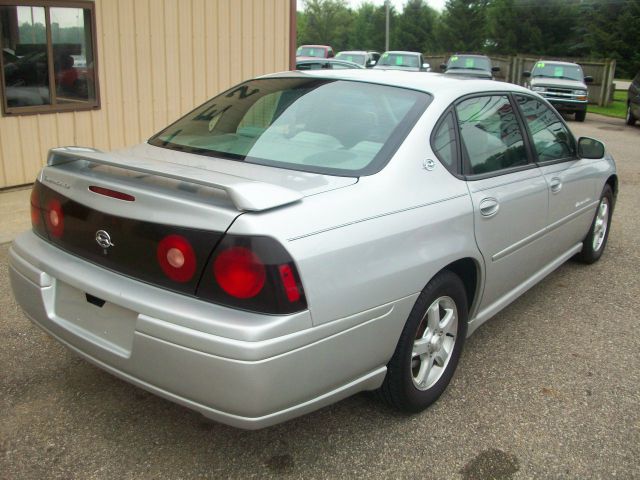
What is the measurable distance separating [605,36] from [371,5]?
46.6 metres

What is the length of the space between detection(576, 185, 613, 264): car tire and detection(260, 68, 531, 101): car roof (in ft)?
6.30

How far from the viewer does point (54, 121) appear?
295 inches

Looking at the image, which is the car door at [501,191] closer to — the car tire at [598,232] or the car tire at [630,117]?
the car tire at [598,232]

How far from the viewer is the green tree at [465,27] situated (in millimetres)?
56281

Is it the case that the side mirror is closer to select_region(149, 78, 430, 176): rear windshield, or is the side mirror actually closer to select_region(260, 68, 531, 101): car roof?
select_region(260, 68, 531, 101): car roof

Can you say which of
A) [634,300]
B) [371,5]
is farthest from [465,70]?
[371,5]

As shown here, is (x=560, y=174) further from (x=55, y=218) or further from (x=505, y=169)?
(x=55, y=218)

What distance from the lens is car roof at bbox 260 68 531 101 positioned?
339cm

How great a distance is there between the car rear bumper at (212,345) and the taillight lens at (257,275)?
48 millimetres

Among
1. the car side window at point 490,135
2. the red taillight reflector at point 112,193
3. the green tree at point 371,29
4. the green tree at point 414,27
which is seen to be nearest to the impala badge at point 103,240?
the red taillight reflector at point 112,193

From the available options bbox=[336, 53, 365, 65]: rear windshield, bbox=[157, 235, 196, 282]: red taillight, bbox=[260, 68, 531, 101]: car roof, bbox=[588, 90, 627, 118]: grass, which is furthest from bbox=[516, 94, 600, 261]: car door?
bbox=[336, 53, 365, 65]: rear windshield

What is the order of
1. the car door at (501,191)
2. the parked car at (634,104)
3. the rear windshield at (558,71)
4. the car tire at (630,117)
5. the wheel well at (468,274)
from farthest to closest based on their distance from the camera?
1. the rear windshield at (558,71)
2. the car tire at (630,117)
3. the parked car at (634,104)
4. the car door at (501,191)
5. the wheel well at (468,274)

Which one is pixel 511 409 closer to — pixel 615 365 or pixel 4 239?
pixel 615 365

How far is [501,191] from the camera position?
343 cm
